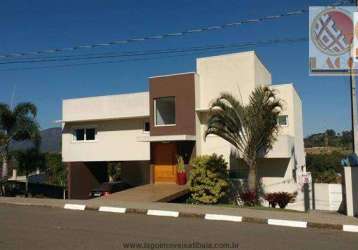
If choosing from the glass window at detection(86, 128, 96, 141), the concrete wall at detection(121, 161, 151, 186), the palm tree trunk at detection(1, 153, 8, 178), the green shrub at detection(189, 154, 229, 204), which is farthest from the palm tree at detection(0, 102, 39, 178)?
the green shrub at detection(189, 154, 229, 204)

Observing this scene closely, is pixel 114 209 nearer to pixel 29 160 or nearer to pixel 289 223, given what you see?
pixel 289 223

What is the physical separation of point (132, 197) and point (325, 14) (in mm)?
10559

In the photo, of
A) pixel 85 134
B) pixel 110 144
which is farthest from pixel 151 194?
pixel 85 134

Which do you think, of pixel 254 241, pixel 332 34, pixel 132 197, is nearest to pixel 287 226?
pixel 254 241

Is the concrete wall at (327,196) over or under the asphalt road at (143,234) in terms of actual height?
under

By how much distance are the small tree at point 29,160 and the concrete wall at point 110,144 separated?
2.23 metres

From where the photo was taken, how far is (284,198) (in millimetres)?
21891

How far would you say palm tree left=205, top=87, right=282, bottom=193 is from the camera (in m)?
20.5

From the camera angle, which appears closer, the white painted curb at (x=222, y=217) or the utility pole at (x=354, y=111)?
the white painted curb at (x=222, y=217)

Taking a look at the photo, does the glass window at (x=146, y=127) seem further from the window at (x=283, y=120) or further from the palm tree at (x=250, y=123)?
the window at (x=283, y=120)

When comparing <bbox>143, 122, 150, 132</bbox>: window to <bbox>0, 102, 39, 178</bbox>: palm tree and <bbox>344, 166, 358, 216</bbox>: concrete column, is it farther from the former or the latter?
<bbox>344, 166, 358, 216</bbox>: concrete column

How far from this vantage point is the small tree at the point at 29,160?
30766mm

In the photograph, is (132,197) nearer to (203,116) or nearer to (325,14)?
(203,116)

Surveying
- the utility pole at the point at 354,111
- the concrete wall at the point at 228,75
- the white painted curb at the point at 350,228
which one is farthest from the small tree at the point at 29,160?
the white painted curb at the point at 350,228
